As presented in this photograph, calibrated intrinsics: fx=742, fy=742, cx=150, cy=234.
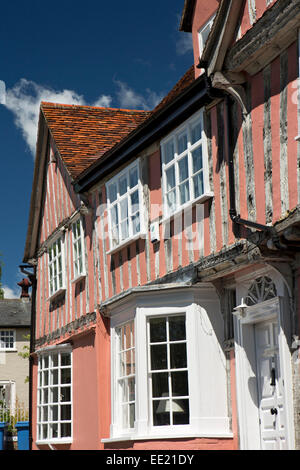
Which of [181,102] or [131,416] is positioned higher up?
[181,102]

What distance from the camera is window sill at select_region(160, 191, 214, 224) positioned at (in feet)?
37.0

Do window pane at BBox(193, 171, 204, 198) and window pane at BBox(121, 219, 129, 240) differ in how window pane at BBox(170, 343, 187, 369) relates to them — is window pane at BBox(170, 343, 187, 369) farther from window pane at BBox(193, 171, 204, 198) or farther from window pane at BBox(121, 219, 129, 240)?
window pane at BBox(121, 219, 129, 240)

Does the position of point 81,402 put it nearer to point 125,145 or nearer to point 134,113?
point 125,145

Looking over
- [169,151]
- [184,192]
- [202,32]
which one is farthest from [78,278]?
[202,32]

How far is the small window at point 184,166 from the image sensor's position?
38.3ft

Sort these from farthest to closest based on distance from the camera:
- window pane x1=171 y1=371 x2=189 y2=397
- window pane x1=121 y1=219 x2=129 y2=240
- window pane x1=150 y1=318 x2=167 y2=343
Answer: window pane x1=121 y1=219 x2=129 y2=240, window pane x1=150 y1=318 x2=167 y2=343, window pane x1=171 y1=371 x2=189 y2=397

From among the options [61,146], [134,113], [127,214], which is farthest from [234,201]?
[134,113]

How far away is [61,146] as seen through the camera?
58.3ft

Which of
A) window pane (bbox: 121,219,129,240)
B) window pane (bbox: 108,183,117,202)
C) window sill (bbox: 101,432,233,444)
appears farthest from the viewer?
window pane (bbox: 108,183,117,202)

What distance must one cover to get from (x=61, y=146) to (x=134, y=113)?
2.83 metres

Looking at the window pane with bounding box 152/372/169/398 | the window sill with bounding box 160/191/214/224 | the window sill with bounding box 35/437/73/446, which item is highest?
the window sill with bounding box 160/191/214/224

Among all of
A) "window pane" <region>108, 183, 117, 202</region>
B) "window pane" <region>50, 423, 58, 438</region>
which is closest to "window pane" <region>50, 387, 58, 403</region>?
"window pane" <region>50, 423, 58, 438</region>

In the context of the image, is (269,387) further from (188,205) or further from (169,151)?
(169,151)

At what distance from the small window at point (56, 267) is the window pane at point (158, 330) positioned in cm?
554
